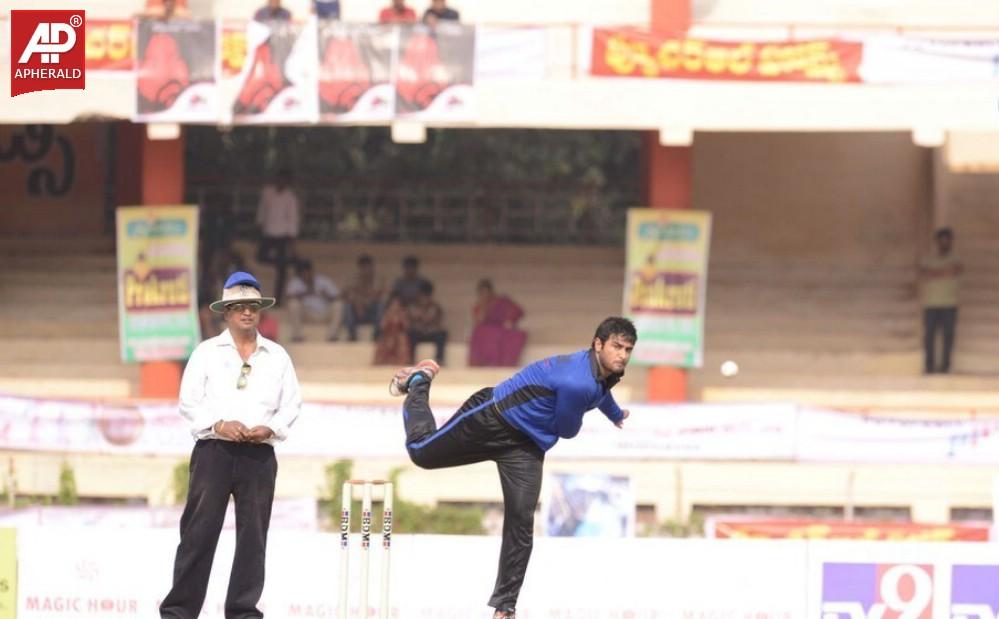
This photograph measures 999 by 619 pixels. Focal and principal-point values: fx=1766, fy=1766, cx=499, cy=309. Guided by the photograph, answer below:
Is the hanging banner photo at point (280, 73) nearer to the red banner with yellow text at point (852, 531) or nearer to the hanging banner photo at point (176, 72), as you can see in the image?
the hanging banner photo at point (176, 72)

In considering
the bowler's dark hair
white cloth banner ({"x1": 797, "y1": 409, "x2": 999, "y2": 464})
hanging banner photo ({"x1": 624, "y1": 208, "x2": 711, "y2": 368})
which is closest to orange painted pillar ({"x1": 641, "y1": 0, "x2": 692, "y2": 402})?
hanging banner photo ({"x1": 624, "y1": 208, "x2": 711, "y2": 368})

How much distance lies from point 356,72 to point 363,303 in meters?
3.56

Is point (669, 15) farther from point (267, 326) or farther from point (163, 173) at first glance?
point (163, 173)

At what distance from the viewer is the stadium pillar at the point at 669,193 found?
2008 cm

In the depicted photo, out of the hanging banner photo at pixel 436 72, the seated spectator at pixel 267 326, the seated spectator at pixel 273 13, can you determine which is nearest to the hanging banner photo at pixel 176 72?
the seated spectator at pixel 273 13

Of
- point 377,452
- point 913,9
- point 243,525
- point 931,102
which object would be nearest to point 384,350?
point 377,452

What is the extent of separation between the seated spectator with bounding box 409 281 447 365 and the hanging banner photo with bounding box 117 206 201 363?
253 cm

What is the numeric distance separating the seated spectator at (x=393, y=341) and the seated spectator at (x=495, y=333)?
0.77 metres

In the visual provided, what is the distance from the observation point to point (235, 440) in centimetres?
917

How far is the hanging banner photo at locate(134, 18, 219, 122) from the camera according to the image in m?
18.8

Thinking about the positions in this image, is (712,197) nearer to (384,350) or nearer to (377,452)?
(384,350)

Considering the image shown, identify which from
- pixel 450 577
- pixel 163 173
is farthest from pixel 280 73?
pixel 450 577

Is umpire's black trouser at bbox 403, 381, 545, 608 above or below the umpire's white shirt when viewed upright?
below

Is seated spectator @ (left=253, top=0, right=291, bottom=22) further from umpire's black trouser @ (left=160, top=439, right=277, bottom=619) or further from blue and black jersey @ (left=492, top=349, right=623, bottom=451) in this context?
umpire's black trouser @ (left=160, top=439, right=277, bottom=619)
